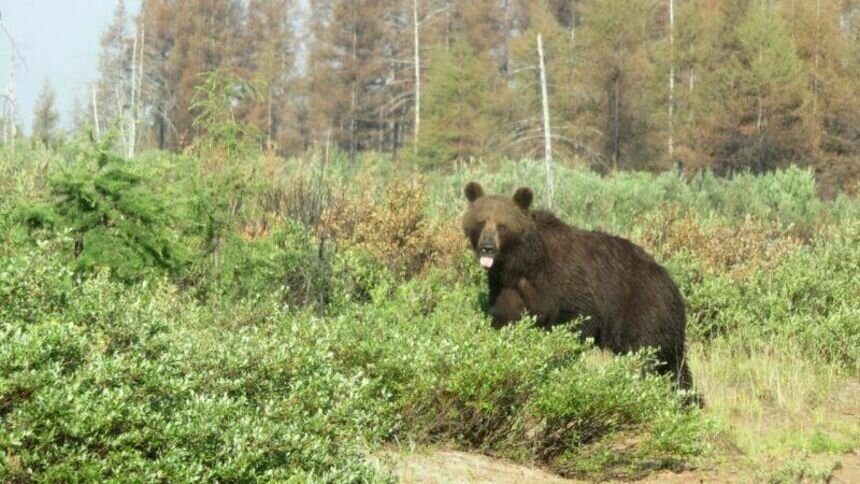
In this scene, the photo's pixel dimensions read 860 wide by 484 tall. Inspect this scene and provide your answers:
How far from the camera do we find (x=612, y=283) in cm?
954

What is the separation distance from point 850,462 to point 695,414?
2.07 m

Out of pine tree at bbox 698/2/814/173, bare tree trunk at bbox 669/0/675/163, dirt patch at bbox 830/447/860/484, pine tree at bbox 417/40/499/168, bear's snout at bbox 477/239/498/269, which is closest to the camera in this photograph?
dirt patch at bbox 830/447/860/484

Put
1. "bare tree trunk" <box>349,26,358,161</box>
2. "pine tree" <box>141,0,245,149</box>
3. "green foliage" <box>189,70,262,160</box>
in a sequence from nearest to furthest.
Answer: "green foliage" <box>189,70,262,160</box> → "bare tree trunk" <box>349,26,358,161</box> → "pine tree" <box>141,0,245,149</box>

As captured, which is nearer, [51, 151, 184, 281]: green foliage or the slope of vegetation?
the slope of vegetation

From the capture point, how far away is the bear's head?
9242 millimetres

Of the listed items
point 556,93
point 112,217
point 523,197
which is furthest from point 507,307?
point 556,93

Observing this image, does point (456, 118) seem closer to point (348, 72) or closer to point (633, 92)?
point (633, 92)

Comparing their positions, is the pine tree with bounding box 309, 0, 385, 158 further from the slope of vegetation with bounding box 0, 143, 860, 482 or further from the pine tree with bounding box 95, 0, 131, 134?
the slope of vegetation with bounding box 0, 143, 860, 482

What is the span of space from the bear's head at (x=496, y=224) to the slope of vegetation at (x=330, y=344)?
632mm

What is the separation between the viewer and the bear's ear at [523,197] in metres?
9.52

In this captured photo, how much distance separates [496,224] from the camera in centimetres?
935

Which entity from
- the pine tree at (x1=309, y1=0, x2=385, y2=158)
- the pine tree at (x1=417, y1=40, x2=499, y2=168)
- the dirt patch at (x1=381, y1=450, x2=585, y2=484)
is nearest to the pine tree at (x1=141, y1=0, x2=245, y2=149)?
the pine tree at (x1=309, y1=0, x2=385, y2=158)

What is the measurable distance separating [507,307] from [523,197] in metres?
0.89

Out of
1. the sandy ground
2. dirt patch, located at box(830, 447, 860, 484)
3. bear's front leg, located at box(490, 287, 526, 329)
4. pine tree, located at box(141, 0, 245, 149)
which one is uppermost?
pine tree, located at box(141, 0, 245, 149)
